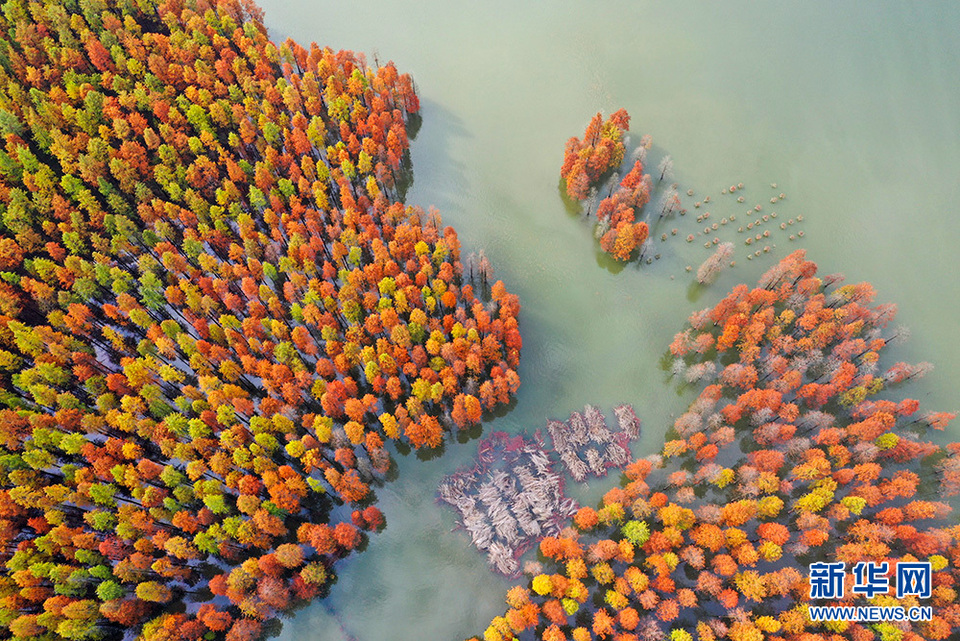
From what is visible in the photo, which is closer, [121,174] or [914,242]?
[121,174]

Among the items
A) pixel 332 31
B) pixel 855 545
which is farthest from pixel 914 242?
pixel 332 31

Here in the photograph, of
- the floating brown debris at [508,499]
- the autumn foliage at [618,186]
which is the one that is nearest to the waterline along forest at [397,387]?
the floating brown debris at [508,499]

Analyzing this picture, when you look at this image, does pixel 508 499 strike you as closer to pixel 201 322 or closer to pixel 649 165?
pixel 201 322

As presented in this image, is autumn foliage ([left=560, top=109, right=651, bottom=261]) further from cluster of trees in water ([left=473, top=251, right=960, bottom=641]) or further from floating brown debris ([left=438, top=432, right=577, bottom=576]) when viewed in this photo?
floating brown debris ([left=438, top=432, right=577, bottom=576])

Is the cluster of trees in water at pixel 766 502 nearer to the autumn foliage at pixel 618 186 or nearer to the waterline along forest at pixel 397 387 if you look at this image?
the waterline along forest at pixel 397 387

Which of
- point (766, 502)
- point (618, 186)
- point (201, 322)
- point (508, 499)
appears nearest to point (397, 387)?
point (508, 499)

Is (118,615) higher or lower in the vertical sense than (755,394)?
lower

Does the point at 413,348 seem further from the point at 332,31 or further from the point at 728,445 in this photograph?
the point at 332,31
